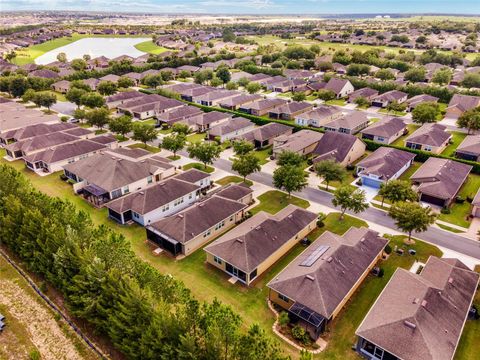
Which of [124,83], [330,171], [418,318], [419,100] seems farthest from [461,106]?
[124,83]

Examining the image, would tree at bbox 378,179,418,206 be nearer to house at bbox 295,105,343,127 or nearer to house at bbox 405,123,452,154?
house at bbox 405,123,452,154

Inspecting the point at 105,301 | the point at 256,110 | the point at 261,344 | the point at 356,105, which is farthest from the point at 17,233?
the point at 356,105

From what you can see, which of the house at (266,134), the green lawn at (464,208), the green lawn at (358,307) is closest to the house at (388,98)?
the house at (266,134)

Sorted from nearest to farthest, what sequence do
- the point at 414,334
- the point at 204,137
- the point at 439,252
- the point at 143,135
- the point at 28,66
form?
1. the point at 414,334
2. the point at 439,252
3. the point at 143,135
4. the point at 204,137
5. the point at 28,66

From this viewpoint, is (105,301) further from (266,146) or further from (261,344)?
(266,146)

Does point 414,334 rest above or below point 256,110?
above

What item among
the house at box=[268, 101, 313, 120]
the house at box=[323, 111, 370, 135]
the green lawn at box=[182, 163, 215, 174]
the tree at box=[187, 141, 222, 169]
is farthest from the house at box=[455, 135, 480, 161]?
the green lawn at box=[182, 163, 215, 174]
